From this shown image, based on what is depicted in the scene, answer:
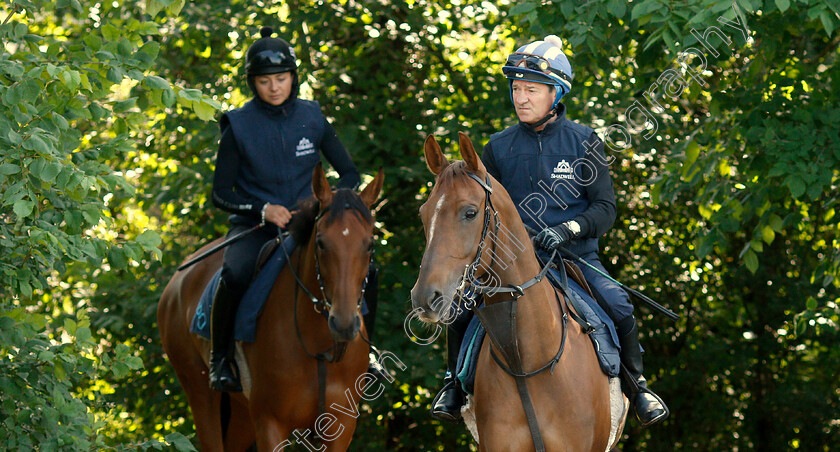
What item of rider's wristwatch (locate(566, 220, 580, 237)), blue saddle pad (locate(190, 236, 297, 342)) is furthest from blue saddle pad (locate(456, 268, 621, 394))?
blue saddle pad (locate(190, 236, 297, 342))

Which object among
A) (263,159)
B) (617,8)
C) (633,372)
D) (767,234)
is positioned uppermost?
(617,8)

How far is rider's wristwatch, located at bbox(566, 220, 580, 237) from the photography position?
14.6 feet

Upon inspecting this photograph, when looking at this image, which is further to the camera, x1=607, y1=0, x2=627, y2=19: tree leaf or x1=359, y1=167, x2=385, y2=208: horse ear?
x1=607, y1=0, x2=627, y2=19: tree leaf

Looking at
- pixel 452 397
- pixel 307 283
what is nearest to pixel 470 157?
pixel 452 397

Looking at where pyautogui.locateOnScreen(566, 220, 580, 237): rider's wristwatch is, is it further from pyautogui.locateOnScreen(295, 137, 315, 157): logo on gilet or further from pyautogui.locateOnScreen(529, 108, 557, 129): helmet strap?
pyautogui.locateOnScreen(295, 137, 315, 157): logo on gilet

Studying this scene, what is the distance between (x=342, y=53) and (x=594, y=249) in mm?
5511

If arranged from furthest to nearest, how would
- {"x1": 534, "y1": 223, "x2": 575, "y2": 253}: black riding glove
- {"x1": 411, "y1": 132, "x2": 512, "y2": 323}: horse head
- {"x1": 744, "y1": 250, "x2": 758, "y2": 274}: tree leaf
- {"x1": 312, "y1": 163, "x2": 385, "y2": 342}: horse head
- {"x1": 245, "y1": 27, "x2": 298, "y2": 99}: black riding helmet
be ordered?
{"x1": 744, "y1": 250, "x2": 758, "y2": 274}: tree leaf, {"x1": 245, "y1": 27, "x2": 298, "y2": 99}: black riding helmet, {"x1": 312, "y1": 163, "x2": 385, "y2": 342}: horse head, {"x1": 534, "y1": 223, "x2": 575, "y2": 253}: black riding glove, {"x1": 411, "y1": 132, "x2": 512, "y2": 323}: horse head

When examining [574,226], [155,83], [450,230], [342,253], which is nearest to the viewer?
[450,230]

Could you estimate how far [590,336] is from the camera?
4570 millimetres

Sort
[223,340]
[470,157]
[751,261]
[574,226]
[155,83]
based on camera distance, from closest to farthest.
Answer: [470,157] → [574,226] → [155,83] → [223,340] → [751,261]

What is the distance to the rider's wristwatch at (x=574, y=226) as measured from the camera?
14.6 feet

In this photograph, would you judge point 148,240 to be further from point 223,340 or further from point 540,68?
point 540,68

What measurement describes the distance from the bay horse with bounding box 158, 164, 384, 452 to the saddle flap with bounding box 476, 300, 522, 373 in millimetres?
1208

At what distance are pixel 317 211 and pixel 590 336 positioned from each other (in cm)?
189
